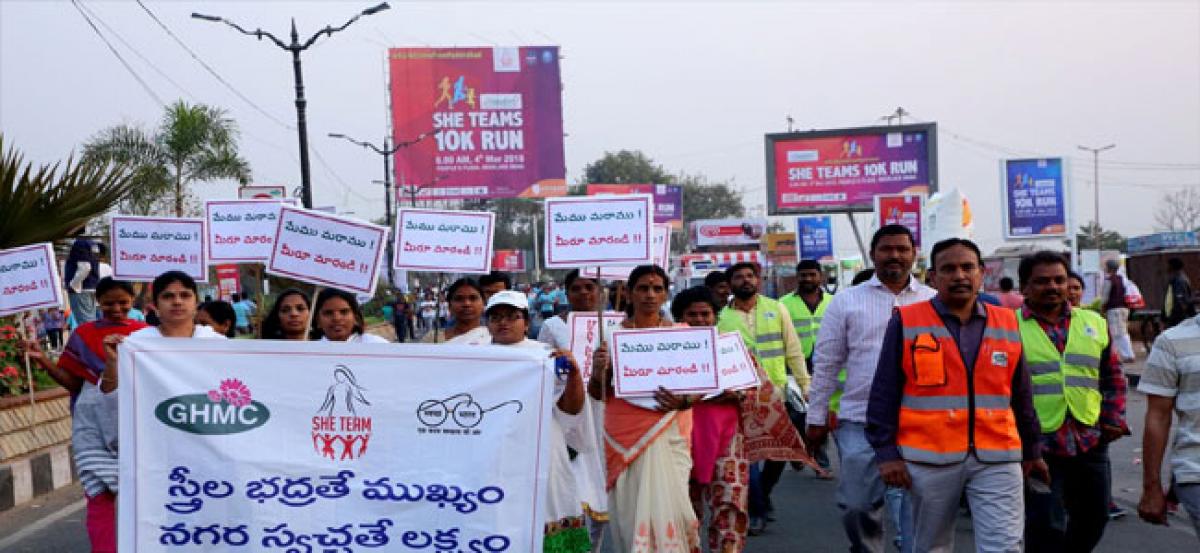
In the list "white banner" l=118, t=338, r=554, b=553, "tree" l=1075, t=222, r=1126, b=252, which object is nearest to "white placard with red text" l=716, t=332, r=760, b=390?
"white banner" l=118, t=338, r=554, b=553

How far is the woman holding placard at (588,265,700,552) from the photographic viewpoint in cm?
557

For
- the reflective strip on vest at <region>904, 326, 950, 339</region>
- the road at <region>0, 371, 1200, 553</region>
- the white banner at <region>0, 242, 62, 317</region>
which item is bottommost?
the road at <region>0, 371, 1200, 553</region>

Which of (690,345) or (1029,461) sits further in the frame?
(690,345)

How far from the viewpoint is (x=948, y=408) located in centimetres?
481

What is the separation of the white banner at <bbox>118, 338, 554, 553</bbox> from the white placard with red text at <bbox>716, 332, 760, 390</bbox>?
1.05 meters

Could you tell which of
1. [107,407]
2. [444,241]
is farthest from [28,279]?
[444,241]

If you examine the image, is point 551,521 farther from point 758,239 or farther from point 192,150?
point 758,239

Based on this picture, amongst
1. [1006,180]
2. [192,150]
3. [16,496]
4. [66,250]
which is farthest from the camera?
[192,150]

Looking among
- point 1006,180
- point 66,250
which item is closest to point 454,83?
point 1006,180

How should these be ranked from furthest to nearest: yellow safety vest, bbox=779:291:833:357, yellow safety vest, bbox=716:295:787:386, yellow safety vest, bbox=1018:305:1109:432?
yellow safety vest, bbox=779:291:833:357 < yellow safety vest, bbox=716:295:787:386 < yellow safety vest, bbox=1018:305:1109:432

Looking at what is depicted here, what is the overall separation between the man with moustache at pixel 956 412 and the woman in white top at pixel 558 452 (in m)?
1.44

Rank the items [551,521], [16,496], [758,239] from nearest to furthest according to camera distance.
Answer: [551,521] → [16,496] → [758,239]

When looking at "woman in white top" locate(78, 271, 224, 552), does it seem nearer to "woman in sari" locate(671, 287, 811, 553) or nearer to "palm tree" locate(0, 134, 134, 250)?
"woman in sari" locate(671, 287, 811, 553)

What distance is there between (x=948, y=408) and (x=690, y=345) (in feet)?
4.50
